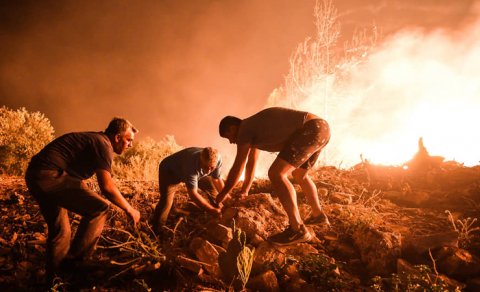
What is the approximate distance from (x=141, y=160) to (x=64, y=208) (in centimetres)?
968

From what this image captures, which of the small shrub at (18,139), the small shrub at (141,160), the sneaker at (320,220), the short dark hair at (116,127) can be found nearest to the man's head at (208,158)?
the short dark hair at (116,127)

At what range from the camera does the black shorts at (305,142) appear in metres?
3.02

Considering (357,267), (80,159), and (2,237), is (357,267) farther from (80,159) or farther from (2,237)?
(2,237)

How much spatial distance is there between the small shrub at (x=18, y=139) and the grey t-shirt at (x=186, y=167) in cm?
819

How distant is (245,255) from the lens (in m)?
2.39

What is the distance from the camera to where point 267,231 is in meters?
3.29

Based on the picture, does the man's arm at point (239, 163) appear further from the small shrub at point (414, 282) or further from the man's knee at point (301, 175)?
the small shrub at point (414, 282)

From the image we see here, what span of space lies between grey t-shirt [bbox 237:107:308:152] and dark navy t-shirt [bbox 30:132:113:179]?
4.51 ft

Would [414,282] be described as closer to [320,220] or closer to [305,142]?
[320,220]

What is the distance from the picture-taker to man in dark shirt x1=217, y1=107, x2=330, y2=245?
117 inches

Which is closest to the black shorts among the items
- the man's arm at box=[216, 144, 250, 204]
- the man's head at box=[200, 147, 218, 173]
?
the man's arm at box=[216, 144, 250, 204]

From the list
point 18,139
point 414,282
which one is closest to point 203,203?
point 414,282

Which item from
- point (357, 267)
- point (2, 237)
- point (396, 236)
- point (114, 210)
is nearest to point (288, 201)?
point (357, 267)

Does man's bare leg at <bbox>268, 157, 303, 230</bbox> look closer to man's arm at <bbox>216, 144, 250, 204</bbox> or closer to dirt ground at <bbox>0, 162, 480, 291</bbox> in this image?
man's arm at <bbox>216, 144, 250, 204</bbox>
